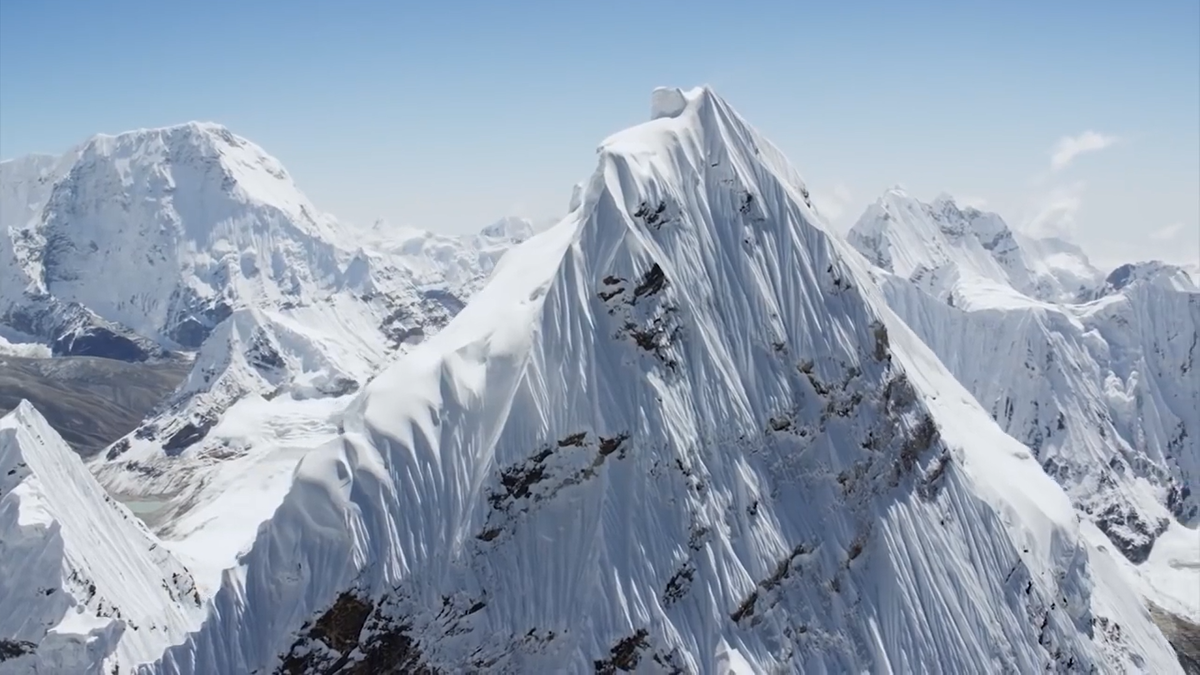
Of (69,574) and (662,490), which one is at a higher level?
(69,574)

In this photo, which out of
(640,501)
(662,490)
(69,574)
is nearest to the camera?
(640,501)

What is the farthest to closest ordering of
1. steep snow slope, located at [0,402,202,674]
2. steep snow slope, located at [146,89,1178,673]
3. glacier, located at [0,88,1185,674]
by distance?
steep snow slope, located at [0,402,202,674]
glacier, located at [0,88,1185,674]
steep snow slope, located at [146,89,1178,673]

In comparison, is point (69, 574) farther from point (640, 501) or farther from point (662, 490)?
point (662, 490)

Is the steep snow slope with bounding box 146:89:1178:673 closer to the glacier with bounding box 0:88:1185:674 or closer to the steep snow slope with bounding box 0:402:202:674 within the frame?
the glacier with bounding box 0:88:1185:674

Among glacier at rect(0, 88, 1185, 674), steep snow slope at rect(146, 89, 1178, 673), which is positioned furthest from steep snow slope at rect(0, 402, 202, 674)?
steep snow slope at rect(146, 89, 1178, 673)

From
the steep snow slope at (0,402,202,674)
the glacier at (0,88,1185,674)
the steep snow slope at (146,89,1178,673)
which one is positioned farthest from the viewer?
the steep snow slope at (0,402,202,674)

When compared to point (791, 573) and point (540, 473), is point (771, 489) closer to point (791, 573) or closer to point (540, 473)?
point (791, 573)

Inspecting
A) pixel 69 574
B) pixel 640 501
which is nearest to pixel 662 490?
A: pixel 640 501
